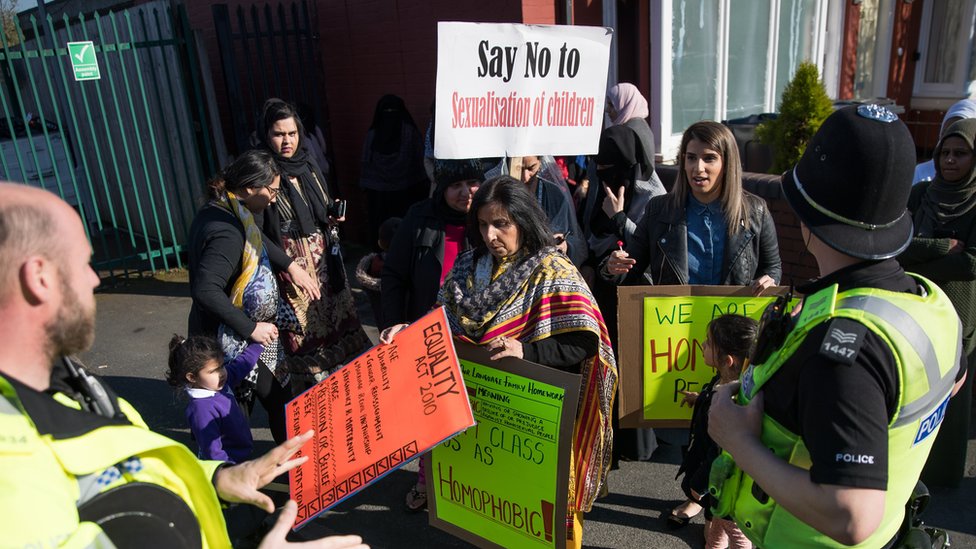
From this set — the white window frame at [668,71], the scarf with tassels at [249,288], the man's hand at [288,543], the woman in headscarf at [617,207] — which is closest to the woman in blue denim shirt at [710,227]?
the woman in headscarf at [617,207]

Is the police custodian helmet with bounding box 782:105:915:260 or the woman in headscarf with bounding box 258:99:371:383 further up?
the police custodian helmet with bounding box 782:105:915:260

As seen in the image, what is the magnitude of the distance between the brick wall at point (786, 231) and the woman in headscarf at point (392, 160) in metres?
3.60

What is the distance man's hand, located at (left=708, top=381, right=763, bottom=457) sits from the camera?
5.54 feet

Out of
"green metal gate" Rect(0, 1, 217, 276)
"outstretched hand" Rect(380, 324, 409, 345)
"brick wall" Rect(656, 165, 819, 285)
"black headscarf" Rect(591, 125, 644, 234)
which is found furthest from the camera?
"green metal gate" Rect(0, 1, 217, 276)

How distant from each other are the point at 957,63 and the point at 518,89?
8693 millimetres

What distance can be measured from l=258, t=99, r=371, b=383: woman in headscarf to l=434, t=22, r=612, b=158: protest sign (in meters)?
1.07

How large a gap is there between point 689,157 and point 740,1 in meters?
5.16

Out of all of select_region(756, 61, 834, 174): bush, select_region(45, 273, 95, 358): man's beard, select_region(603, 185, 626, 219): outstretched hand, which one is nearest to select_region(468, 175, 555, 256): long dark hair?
select_region(603, 185, 626, 219): outstretched hand

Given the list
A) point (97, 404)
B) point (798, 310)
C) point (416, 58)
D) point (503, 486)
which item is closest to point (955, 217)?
point (798, 310)

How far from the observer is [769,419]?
168 centimetres

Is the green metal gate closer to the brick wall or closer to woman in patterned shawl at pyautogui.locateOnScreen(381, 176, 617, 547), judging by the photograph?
woman in patterned shawl at pyautogui.locateOnScreen(381, 176, 617, 547)

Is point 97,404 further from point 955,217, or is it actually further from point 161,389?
point 161,389

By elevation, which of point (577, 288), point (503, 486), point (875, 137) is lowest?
point (503, 486)

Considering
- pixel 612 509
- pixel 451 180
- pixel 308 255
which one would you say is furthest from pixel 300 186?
pixel 612 509
